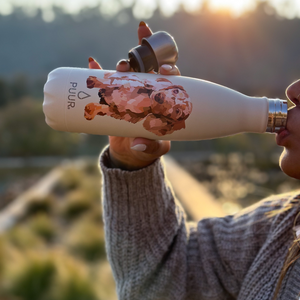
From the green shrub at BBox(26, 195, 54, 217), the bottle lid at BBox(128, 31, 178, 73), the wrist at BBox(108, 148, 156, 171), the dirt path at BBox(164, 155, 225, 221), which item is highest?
the bottle lid at BBox(128, 31, 178, 73)

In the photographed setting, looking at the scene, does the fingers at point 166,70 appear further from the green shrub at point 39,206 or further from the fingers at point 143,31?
the green shrub at point 39,206

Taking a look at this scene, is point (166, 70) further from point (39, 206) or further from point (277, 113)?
point (39, 206)

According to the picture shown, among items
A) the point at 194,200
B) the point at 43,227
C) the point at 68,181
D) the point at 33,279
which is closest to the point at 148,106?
the point at 33,279

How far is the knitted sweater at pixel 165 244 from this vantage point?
3.44ft

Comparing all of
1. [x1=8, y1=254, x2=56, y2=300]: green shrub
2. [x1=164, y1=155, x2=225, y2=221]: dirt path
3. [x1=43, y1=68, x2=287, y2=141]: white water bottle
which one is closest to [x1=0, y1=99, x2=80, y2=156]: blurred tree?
[x1=164, y1=155, x2=225, y2=221]: dirt path

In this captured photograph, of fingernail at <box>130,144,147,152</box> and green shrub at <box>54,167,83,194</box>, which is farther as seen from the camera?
green shrub at <box>54,167,83,194</box>

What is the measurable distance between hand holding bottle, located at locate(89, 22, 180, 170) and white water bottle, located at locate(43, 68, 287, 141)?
0.08 feet

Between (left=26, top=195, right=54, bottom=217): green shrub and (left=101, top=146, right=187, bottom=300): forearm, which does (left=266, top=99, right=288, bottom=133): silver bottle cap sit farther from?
(left=26, top=195, right=54, bottom=217): green shrub

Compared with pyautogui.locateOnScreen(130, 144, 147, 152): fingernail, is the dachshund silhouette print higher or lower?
higher

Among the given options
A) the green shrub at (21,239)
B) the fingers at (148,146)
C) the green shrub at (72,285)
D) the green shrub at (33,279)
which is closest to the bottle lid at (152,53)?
the fingers at (148,146)

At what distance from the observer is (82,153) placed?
1029 cm

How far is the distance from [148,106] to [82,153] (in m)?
9.76

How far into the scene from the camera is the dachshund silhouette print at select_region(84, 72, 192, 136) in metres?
0.78

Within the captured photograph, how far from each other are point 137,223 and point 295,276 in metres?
0.50
